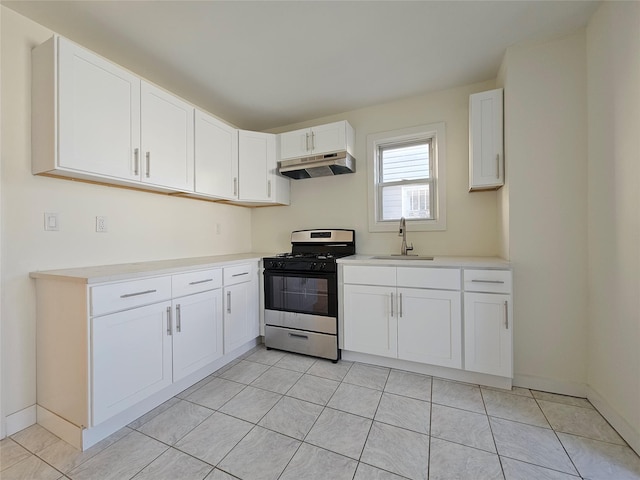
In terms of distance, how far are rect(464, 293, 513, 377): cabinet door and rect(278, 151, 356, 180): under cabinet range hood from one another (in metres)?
1.62

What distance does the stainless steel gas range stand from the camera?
8.05 feet

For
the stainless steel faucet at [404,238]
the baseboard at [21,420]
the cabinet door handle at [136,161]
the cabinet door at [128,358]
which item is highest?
the cabinet door handle at [136,161]

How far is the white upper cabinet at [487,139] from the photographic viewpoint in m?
2.12

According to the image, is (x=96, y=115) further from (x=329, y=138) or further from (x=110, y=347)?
(x=329, y=138)

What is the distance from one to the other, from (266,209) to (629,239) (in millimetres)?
3115

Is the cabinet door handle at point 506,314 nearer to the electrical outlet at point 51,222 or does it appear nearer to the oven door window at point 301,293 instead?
the oven door window at point 301,293

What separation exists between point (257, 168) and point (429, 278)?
2.04 m

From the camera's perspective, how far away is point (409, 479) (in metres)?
1.24

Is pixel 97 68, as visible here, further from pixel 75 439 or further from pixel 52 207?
pixel 75 439

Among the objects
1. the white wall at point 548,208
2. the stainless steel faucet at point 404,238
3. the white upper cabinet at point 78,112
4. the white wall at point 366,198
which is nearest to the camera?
the white upper cabinet at point 78,112

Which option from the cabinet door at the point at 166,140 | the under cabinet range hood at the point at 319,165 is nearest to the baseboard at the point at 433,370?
the under cabinet range hood at the point at 319,165

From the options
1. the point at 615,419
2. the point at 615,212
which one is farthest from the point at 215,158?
the point at 615,419

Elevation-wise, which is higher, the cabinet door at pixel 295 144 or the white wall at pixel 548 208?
the cabinet door at pixel 295 144

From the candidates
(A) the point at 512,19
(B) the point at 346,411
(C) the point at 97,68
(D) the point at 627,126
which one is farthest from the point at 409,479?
(C) the point at 97,68
